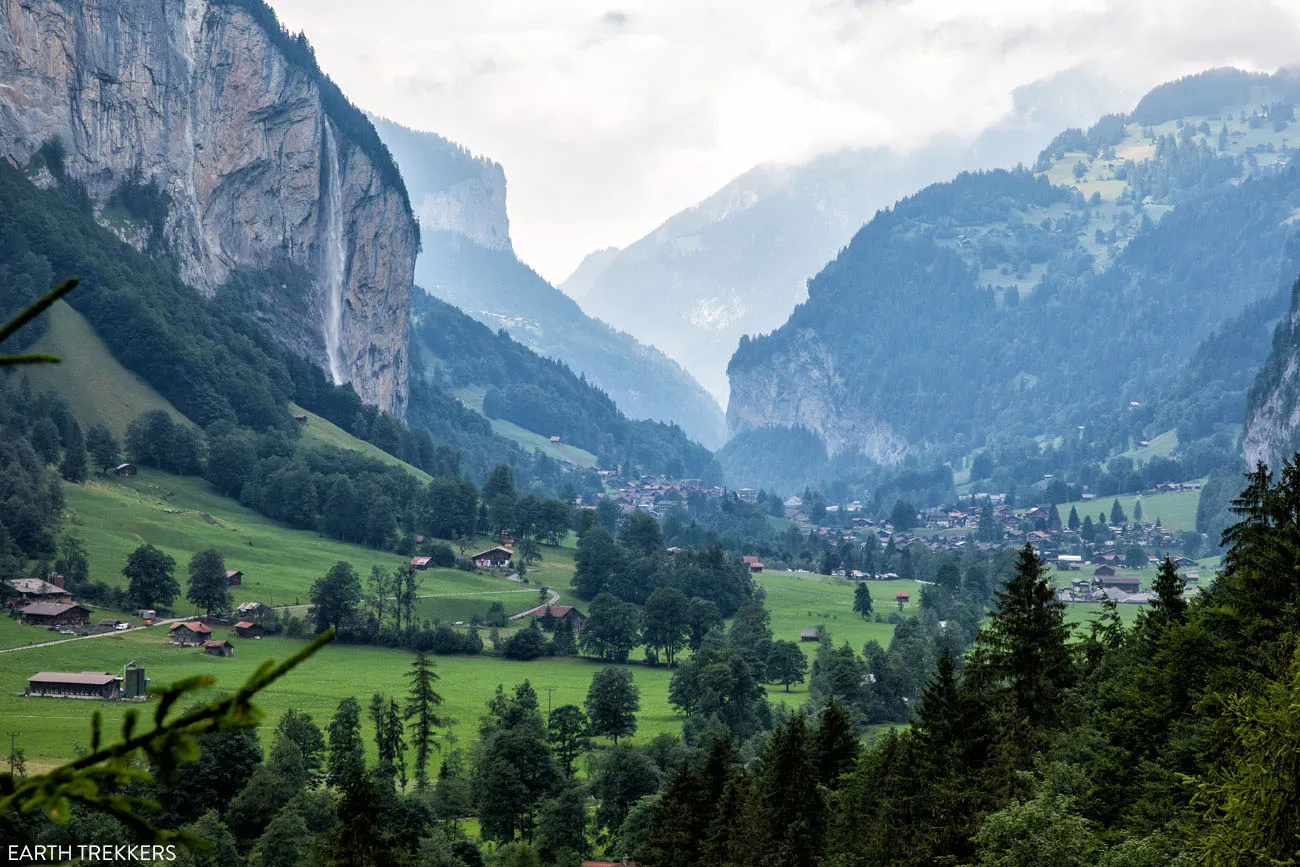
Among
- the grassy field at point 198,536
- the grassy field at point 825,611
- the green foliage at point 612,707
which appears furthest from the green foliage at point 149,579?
the grassy field at point 825,611

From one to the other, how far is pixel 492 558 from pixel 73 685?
8701 centimetres

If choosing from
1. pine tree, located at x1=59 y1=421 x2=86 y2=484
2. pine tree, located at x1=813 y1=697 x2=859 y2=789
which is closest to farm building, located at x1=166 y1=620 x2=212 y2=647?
pine tree, located at x1=59 y1=421 x2=86 y2=484

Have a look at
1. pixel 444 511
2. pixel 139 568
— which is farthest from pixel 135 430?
pixel 139 568

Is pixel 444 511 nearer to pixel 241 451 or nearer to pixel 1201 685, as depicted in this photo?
pixel 241 451

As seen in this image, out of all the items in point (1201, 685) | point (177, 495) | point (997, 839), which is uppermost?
point (177, 495)

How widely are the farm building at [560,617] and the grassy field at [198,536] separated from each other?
17.4m

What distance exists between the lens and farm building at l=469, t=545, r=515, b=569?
587ft

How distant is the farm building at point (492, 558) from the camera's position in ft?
587

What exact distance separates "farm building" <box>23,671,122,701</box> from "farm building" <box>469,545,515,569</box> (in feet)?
266

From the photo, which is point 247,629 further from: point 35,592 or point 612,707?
point 612,707

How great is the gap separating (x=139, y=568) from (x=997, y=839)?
10742cm

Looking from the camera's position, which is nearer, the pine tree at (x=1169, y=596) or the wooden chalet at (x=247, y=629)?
the pine tree at (x=1169, y=596)

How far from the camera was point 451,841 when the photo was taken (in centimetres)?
7350

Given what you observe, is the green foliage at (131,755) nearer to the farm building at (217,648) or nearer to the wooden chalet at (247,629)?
the farm building at (217,648)
